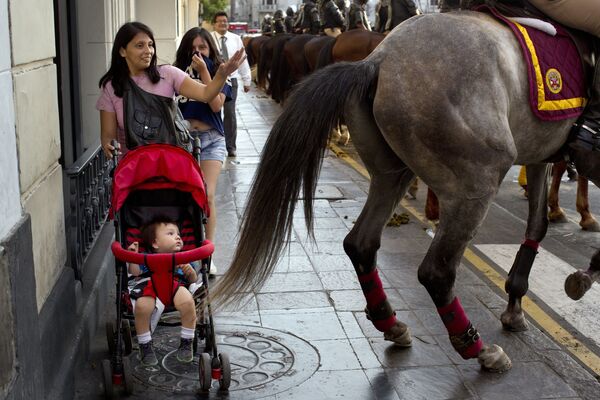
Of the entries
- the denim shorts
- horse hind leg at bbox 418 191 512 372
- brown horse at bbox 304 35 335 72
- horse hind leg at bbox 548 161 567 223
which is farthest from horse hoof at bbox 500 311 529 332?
brown horse at bbox 304 35 335 72

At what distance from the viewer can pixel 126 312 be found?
500 centimetres

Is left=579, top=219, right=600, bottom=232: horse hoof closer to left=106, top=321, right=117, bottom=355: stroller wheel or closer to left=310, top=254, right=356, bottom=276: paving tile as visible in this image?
left=310, top=254, right=356, bottom=276: paving tile

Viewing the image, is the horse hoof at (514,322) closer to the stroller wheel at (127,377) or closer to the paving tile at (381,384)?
the paving tile at (381,384)

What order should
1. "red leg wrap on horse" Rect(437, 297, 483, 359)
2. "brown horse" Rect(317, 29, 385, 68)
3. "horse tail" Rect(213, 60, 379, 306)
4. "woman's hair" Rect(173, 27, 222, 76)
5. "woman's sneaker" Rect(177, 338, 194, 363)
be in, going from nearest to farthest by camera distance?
"horse tail" Rect(213, 60, 379, 306)
"woman's sneaker" Rect(177, 338, 194, 363)
"red leg wrap on horse" Rect(437, 297, 483, 359)
"woman's hair" Rect(173, 27, 222, 76)
"brown horse" Rect(317, 29, 385, 68)

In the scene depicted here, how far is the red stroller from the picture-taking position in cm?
463

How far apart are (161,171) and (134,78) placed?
961mm

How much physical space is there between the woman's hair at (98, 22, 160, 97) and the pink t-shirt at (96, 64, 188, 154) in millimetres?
38

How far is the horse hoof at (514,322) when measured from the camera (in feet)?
19.0

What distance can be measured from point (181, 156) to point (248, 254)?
78cm

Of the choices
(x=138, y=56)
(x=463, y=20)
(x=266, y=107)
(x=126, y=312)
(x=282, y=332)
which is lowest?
(x=266, y=107)

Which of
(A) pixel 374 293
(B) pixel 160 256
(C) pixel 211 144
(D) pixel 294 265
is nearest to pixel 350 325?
(A) pixel 374 293

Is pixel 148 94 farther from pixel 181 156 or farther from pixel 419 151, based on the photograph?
pixel 419 151

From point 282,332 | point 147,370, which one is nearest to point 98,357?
point 147,370

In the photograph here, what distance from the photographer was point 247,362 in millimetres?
5191
